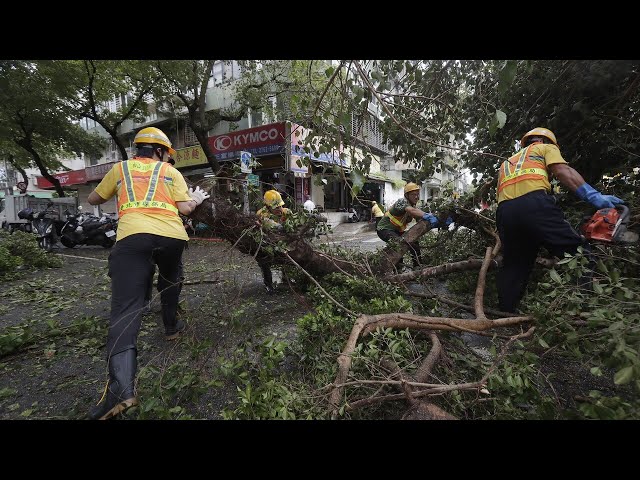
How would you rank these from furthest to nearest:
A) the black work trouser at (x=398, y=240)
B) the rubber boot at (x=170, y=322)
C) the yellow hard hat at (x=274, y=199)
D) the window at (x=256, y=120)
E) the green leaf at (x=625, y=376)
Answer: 1. the window at (x=256, y=120)
2. the black work trouser at (x=398, y=240)
3. the yellow hard hat at (x=274, y=199)
4. the rubber boot at (x=170, y=322)
5. the green leaf at (x=625, y=376)

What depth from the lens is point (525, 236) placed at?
8.59 ft

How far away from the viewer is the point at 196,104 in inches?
377

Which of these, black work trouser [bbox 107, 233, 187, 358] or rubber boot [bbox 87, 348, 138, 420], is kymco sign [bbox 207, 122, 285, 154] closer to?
black work trouser [bbox 107, 233, 187, 358]

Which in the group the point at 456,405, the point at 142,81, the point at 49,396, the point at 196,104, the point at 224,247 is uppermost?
the point at 142,81

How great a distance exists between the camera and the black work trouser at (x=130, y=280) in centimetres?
186

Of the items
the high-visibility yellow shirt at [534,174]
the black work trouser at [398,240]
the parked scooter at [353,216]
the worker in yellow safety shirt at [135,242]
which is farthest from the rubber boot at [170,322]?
the parked scooter at [353,216]

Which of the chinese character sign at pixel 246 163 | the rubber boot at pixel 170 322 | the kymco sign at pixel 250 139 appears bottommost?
the rubber boot at pixel 170 322

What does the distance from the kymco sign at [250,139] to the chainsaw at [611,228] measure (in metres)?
9.04

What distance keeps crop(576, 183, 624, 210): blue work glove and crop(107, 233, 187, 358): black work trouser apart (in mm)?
3265

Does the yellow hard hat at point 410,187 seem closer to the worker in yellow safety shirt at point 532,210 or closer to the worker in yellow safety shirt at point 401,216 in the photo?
the worker in yellow safety shirt at point 401,216

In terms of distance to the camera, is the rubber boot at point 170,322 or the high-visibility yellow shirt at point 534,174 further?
the rubber boot at point 170,322

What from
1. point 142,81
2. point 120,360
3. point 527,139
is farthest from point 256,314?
point 142,81

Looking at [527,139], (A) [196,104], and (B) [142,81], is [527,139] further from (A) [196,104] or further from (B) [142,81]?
(B) [142,81]

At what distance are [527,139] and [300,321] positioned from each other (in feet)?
9.00
